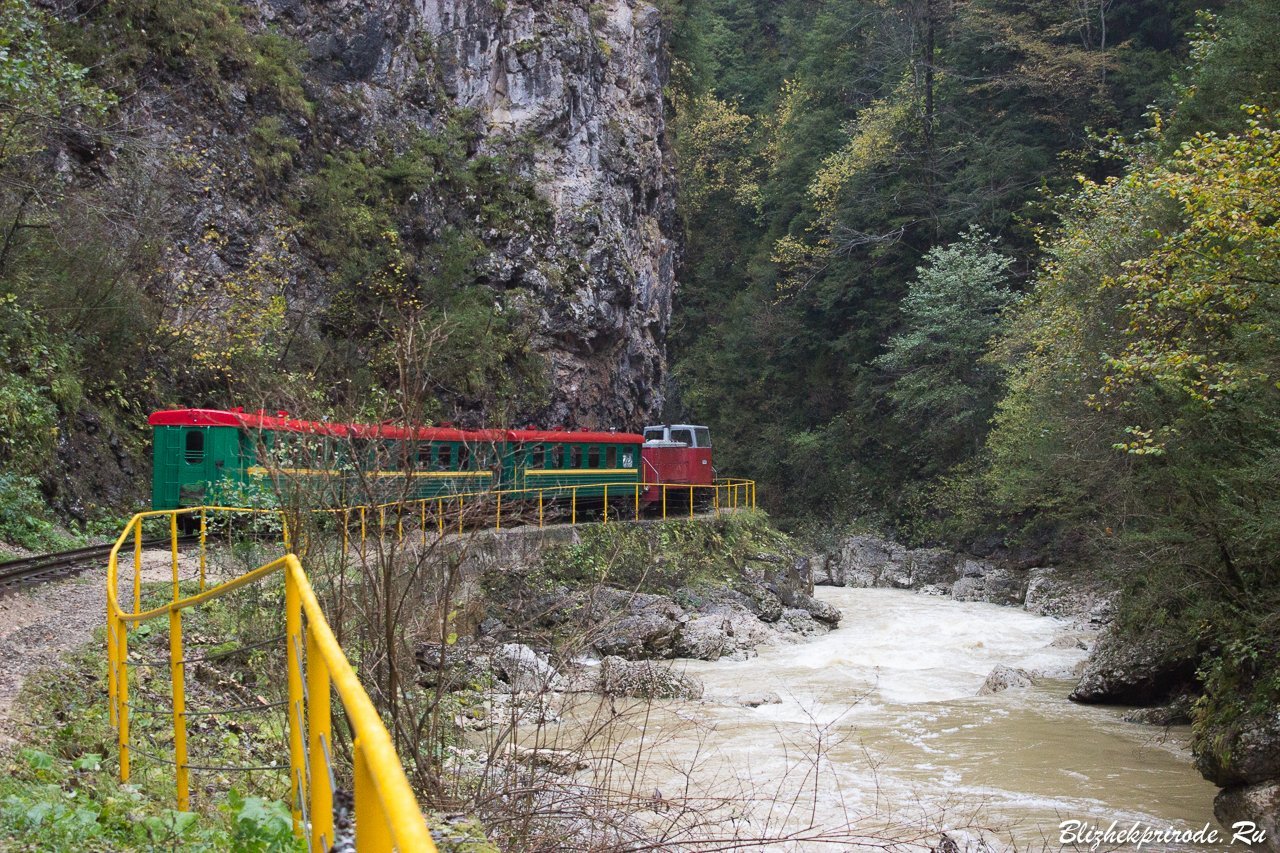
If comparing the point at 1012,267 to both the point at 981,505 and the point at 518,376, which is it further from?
the point at 518,376

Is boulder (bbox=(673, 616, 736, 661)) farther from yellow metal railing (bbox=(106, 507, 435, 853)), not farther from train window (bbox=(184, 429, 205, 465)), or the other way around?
yellow metal railing (bbox=(106, 507, 435, 853))

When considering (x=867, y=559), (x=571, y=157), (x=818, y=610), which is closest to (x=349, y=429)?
(x=818, y=610)

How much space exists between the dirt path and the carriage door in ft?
9.40

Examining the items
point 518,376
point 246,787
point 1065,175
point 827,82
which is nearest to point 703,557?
point 518,376

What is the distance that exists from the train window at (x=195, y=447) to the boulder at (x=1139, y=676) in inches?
506

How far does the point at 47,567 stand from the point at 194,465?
371cm

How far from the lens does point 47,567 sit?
11125 millimetres

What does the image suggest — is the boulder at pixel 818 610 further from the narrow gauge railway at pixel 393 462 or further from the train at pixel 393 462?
the train at pixel 393 462

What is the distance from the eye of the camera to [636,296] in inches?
1291

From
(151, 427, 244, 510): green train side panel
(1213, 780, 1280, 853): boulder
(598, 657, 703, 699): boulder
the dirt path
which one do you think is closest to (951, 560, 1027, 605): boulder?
(598, 657, 703, 699): boulder

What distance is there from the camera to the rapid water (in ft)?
27.8

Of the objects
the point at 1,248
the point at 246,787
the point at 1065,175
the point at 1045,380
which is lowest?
the point at 246,787

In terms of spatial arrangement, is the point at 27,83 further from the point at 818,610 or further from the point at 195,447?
the point at 818,610

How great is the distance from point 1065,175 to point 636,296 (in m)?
14.5
